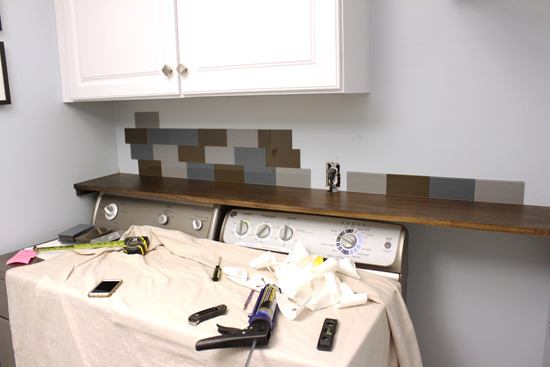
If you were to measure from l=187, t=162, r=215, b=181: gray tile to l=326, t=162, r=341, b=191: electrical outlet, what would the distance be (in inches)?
21.9

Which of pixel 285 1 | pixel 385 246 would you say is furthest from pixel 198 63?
pixel 385 246

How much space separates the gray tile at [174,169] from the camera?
Answer: 6.68 feet

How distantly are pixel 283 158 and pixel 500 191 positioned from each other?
797mm

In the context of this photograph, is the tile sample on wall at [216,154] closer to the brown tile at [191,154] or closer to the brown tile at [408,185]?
the brown tile at [191,154]

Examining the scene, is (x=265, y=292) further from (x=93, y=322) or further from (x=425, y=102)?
(x=425, y=102)

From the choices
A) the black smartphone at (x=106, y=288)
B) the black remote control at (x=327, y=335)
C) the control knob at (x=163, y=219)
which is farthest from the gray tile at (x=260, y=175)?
the black remote control at (x=327, y=335)

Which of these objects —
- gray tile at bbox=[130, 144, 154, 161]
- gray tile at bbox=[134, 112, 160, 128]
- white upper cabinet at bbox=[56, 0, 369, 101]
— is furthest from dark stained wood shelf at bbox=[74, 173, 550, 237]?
Result: white upper cabinet at bbox=[56, 0, 369, 101]

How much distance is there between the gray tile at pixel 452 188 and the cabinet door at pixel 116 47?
38.9 inches

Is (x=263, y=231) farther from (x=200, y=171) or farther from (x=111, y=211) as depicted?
(x=111, y=211)

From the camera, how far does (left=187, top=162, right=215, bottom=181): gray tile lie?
6.47 feet

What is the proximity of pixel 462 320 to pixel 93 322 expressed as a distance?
123 cm

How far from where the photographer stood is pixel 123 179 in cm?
206

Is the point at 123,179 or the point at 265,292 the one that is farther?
the point at 123,179

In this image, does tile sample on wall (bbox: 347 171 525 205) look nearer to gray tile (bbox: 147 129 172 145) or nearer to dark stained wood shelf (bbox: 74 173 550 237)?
dark stained wood shelf (bbox: 74 173 550 237)
